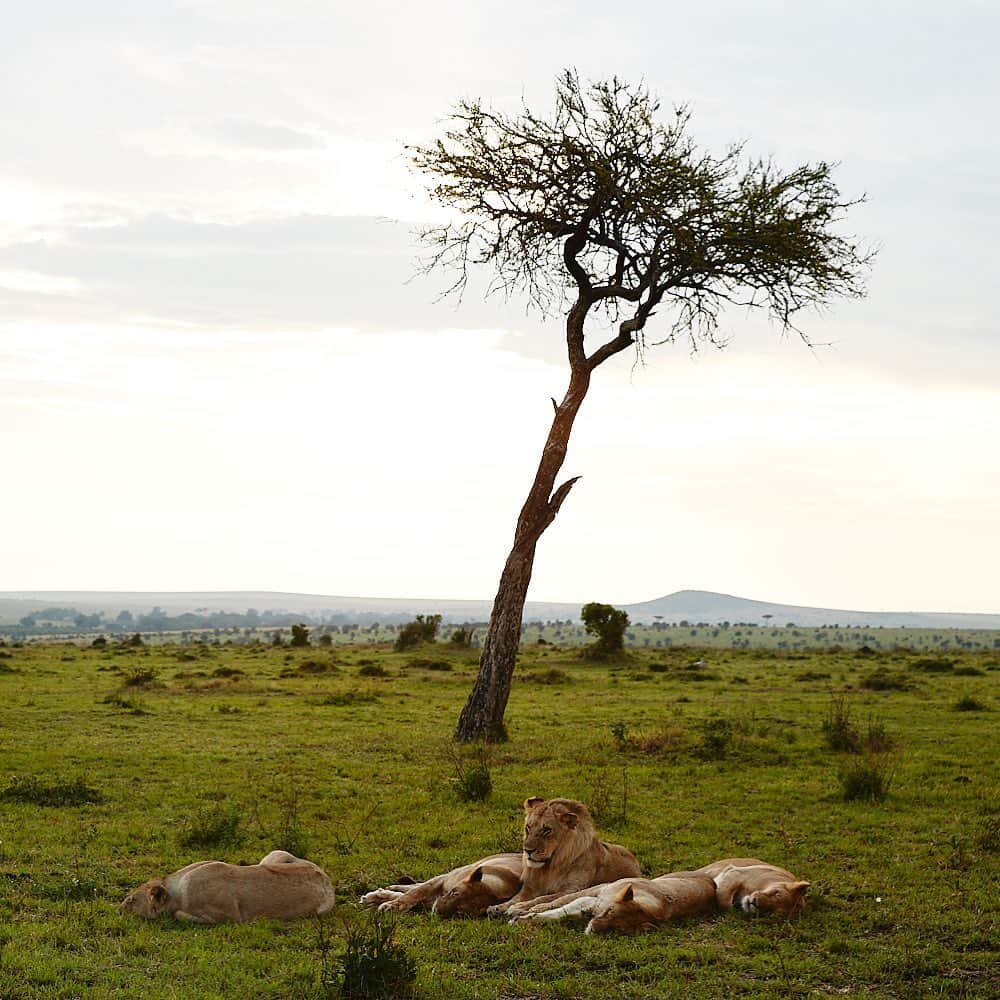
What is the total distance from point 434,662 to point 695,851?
1188 inches

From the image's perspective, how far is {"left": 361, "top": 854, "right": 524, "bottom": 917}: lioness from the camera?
9.13 m

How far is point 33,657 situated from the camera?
4434 cm

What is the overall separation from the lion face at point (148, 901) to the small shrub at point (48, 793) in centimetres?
535

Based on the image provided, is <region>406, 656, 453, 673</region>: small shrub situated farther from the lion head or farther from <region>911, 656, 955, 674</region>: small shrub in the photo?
the lion head

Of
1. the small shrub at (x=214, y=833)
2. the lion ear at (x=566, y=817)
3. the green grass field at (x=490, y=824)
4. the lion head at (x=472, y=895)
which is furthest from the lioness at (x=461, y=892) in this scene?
the small shrub at (x=214, y=833)

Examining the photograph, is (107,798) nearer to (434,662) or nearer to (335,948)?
(335,948)

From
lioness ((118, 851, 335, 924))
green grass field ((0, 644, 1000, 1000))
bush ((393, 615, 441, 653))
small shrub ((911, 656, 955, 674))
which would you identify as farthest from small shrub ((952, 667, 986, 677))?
lioness ((118, 851, 335, 924))

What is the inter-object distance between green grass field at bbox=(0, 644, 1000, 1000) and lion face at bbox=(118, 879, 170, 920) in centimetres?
13

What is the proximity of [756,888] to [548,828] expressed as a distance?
68.5 inches

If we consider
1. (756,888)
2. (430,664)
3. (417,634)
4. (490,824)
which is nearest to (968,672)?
(430,664)

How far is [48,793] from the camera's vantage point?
46.6ft

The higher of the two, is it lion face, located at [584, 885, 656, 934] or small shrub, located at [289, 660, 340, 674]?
lion face, located at [584, 885, 656, 934]

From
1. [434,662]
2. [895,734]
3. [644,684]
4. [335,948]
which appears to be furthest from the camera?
[434,662]

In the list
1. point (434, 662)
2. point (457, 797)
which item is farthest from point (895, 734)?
point (434, 662)
